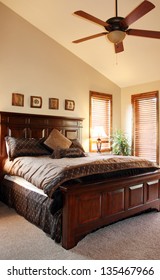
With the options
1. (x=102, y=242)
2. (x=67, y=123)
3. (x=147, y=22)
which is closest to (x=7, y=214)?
(x=102, y=242)

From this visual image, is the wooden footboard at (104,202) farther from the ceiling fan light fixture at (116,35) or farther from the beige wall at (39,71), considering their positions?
the beige wall at (39,71)

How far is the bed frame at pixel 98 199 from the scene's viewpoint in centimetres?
241

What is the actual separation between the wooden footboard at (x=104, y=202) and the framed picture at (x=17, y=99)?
2.62 meters

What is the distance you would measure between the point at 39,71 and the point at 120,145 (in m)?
2.75

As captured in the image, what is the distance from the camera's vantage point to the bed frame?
2.41m

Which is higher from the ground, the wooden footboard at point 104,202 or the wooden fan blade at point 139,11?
the wooden fan blade at point 139,11

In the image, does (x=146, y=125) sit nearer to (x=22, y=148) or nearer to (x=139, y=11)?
(x=22, y=148)

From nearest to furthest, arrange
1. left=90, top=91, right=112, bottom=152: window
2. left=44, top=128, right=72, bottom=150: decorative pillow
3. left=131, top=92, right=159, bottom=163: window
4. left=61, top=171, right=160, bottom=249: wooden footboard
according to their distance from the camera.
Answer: left=61, top=171, right=160, bottom=249: wooden footboard < left=44, top=128, right=72, bottom=150: decorative pillow < left=131, top=92, right=159, bottom=163: window < left=90, top=91, right=112, bottom=152: window

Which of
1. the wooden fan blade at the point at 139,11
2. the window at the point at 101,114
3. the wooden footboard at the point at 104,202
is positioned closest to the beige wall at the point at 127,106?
the window at the point at 101,114

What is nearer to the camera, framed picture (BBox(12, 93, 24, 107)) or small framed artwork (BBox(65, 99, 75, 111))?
framed picture (BBox(12, 93, 24, 107))

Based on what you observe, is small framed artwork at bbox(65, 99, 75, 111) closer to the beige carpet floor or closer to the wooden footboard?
the wooden footboard

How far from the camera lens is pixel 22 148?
3.88 m

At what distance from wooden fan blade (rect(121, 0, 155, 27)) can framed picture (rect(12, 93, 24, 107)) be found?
257 cm

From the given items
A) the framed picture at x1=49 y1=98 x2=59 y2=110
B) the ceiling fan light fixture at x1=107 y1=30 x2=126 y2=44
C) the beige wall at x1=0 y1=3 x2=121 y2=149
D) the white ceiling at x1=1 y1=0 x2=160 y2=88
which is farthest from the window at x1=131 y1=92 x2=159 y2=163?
the ceiling fan light fixture at x1=107 y1=30 x2=126 y2=44
